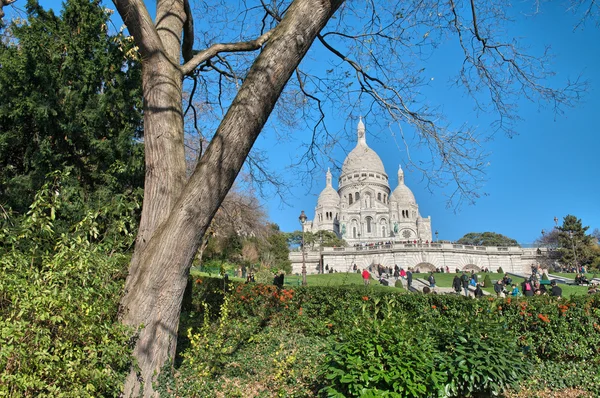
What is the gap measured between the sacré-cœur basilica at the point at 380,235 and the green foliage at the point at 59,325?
137 feet

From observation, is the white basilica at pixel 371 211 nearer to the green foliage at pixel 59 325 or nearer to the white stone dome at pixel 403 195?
the white stone dome at pixel 403 195

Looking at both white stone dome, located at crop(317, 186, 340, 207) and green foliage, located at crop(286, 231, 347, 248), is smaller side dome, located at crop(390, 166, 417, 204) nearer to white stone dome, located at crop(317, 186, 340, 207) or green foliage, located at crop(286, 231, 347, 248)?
white stone dome, located at crop(317, 186, 340, 207)

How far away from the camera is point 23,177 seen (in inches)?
305

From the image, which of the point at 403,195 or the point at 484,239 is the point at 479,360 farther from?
the point at 484,239

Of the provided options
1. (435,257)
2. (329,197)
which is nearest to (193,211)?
(435,257)

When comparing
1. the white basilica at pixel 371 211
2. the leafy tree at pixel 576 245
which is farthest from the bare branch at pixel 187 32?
the white basilica at pixel 371 211

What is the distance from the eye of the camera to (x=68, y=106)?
28.2ft

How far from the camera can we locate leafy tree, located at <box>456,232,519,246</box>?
73.7 m

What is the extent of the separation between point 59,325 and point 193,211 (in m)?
1.33

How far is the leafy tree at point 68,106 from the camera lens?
26.6 ft

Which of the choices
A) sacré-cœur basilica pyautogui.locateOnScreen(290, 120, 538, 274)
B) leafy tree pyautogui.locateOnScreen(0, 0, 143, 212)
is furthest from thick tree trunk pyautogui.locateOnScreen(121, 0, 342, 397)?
sacré-cœur basilica pyautogui.locateOnScreen(290, 120, 538, 274)

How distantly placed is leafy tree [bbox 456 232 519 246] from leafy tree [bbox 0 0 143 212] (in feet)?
239

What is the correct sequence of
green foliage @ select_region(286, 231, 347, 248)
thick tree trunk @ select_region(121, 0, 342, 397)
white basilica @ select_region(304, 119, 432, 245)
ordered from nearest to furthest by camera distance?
thick tree trunk @ select_region(121, 0, 342, 397), green foliage @ select_region(286, 231, 347, 248), white basilica @ select_region(304, 119, 432, 245)

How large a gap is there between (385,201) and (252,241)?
51.2 metres
